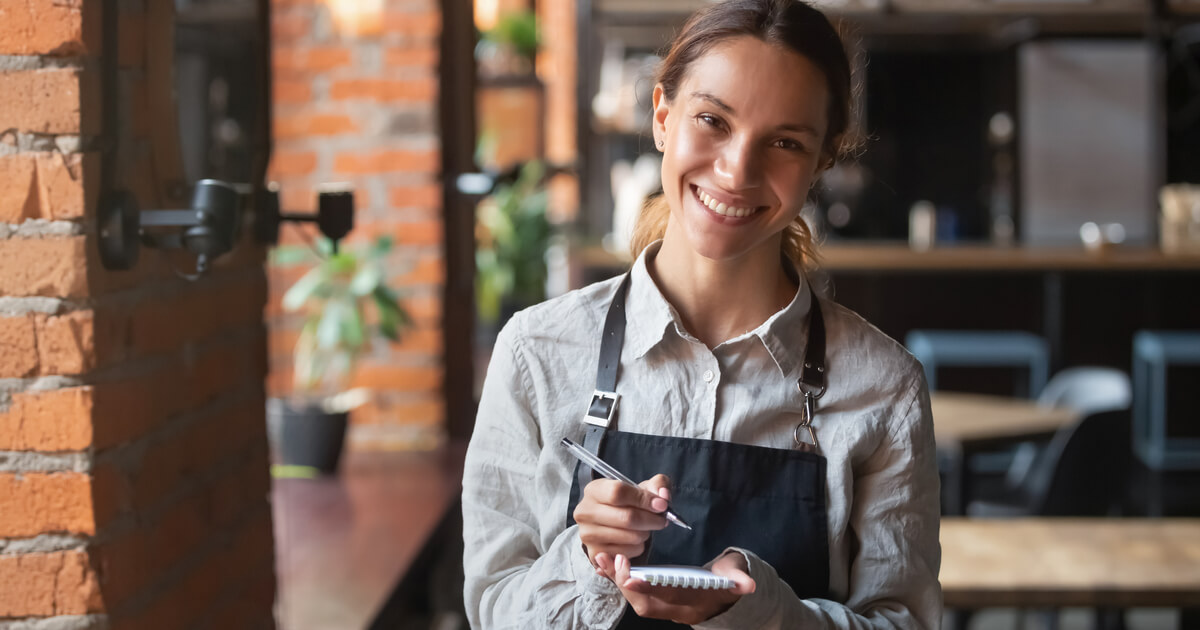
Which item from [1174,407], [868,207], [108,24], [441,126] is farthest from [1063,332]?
[108,24]

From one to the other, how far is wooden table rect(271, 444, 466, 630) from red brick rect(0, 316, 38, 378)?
760 millimetres

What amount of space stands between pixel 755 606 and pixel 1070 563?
118 cm

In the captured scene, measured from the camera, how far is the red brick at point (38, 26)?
1029mm

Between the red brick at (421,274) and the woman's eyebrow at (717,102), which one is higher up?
the woman's eyebrow at (717,102)

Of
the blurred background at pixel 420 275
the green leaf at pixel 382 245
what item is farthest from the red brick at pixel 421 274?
the green leaf at pixel 382 245

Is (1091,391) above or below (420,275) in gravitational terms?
below

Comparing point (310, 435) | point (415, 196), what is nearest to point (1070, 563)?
point (310, 435)

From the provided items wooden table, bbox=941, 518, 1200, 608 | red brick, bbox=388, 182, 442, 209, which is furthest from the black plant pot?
wooden table, bbox=941, 518, 1200, 608

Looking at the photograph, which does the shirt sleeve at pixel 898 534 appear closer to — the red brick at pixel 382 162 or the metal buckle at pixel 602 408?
the metal buckle at pixel 602 408

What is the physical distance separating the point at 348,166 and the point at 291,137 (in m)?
0.16

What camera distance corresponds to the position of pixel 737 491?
1172mm

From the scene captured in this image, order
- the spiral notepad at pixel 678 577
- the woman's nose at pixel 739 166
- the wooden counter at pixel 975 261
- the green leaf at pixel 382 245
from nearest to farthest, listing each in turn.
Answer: the spiral notepad at pixel 678 577 < the woman's nose at pixel 739 166 < the green leaf at pixel 382 245 < the wooden counter at pixel 975 261

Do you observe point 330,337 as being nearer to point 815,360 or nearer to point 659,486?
point 815,360

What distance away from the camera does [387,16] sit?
307 centimetres
